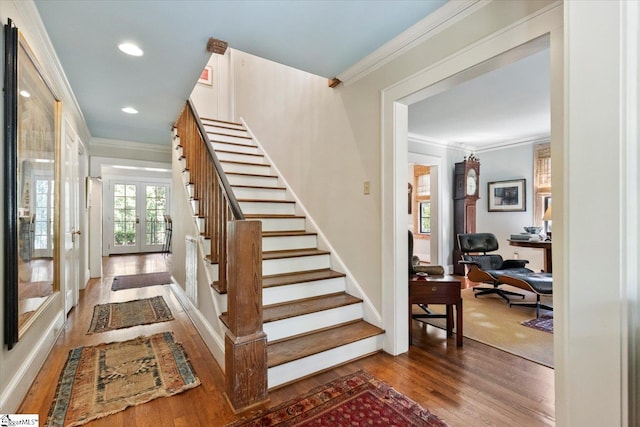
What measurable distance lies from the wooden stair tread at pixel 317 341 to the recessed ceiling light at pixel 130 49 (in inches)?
96.2

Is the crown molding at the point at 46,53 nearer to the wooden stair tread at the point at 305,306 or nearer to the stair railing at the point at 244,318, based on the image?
the stair railing at the point at 244,318

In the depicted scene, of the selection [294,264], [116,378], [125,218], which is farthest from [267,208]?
[125,218]

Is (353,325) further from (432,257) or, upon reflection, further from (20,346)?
(432,257)

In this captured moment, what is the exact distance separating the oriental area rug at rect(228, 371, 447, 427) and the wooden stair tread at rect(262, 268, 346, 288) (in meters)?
0.89

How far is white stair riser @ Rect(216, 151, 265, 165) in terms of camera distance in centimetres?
425

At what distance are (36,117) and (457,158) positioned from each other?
5.90 metres

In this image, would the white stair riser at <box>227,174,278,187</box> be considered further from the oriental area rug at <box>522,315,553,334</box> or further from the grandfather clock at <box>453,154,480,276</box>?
Answer: the grandfather clock at <box>453,154,480,276</box>

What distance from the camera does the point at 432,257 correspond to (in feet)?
18.3

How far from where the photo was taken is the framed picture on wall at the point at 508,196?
210 inches

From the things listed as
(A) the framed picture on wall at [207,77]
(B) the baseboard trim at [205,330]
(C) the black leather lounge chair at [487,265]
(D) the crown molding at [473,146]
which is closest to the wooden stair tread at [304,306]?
(B) the baseboard trim at [205,330]

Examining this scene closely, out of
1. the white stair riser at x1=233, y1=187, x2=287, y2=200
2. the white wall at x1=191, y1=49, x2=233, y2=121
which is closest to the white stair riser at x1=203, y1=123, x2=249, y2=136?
the white wall at x1=191, y1=49, x2=233, y2=121

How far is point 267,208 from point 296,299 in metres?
1.38

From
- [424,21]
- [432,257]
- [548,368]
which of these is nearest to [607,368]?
[548,368]

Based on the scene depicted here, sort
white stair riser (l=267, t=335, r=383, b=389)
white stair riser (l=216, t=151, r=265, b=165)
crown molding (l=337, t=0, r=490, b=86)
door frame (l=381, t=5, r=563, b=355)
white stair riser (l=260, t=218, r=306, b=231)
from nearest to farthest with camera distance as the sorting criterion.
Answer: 1. crown molding (l=337, t=0, r=490, b=86)
2. white stair riser (l=267, t=335, r=383, b=389)
3. door frame (l=381, t=5, r=563, b=355)
4. white stair riser (l=260, t=218, r=306, b=231)
5. white stair riser (l=216, t=151, r=265, b=165)
